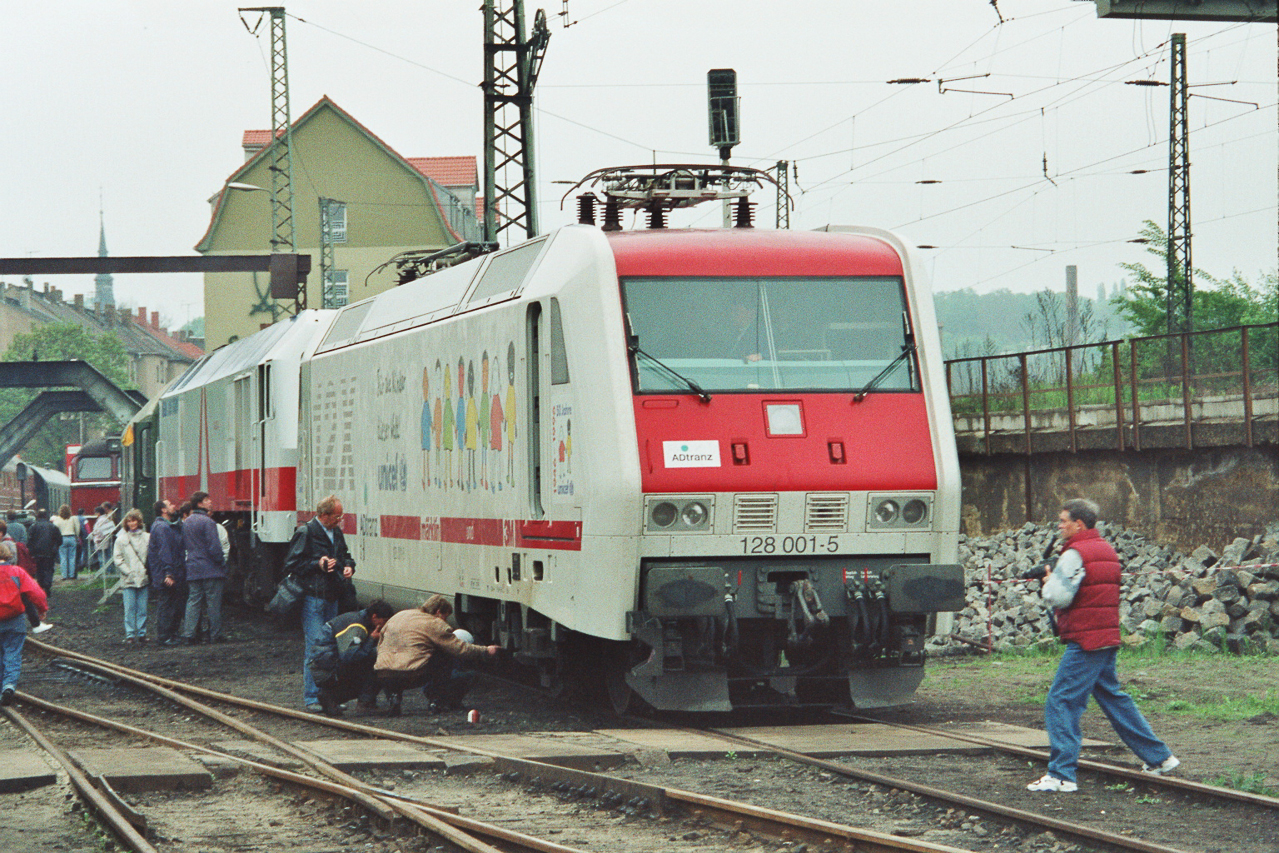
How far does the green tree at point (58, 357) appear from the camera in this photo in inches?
3597

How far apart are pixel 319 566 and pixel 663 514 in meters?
3.37

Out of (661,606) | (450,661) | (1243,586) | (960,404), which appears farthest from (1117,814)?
(960,404)

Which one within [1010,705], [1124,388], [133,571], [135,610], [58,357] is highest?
[58,357]

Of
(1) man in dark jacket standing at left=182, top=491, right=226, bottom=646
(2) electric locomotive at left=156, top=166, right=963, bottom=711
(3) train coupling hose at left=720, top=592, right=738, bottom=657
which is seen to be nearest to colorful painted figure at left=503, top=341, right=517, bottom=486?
(2) electric locomotive at left=156, top=166, right=963, bottom=711

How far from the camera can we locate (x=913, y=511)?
10875 millimetres

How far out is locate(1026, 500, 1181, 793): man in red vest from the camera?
28.7ft

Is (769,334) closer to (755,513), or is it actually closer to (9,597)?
(755,513)

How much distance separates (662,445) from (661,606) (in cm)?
100

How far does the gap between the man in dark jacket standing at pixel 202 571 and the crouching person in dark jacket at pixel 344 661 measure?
22.6 feet

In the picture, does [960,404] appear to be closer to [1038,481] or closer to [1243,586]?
[1038,481]

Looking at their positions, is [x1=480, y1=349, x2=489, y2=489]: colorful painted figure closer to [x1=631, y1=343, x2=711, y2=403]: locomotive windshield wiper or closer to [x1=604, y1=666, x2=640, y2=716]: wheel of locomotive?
[x1=604, y1=666, x2=640, y2=716]: wheel of locomotive

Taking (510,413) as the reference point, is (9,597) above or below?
below

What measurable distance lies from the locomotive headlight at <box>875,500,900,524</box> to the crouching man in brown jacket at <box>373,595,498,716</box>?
3.07 metres

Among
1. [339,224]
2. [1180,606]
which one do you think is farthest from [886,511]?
[339,224]
